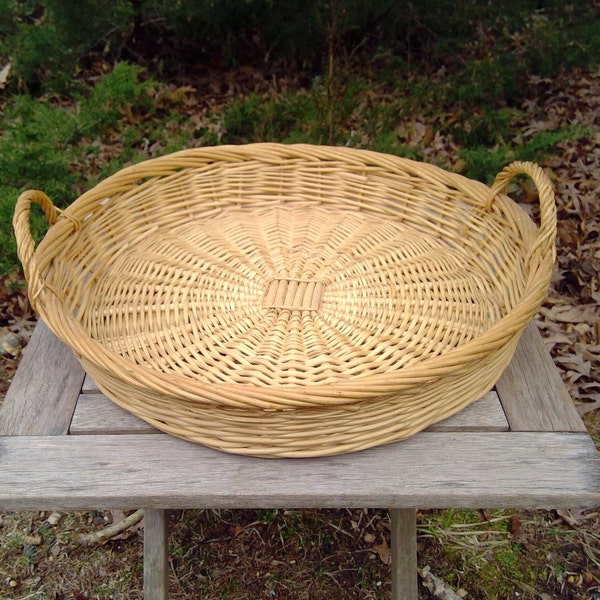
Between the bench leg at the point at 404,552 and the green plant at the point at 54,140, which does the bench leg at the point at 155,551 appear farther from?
the green plant at the point at 54,140

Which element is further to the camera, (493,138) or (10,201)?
(493,138)

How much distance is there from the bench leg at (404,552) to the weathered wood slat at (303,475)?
0.36 meters

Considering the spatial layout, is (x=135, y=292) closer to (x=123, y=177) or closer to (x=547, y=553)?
(x=123, y=177)

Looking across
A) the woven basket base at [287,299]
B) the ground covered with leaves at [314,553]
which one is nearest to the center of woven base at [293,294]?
the woven basket base at [287,299]

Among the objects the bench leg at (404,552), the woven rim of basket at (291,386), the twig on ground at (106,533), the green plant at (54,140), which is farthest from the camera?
the green plant at (54,140)

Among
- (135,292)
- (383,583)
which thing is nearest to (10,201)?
(135,292)

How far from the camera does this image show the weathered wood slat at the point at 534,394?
50.1 inches

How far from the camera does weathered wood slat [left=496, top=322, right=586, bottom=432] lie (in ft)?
4.17

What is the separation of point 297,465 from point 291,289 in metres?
0.52

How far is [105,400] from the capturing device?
133cm

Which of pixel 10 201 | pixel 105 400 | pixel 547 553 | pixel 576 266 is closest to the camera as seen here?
pixel 105 400

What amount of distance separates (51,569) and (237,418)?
106 cm

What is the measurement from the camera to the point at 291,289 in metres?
1.58

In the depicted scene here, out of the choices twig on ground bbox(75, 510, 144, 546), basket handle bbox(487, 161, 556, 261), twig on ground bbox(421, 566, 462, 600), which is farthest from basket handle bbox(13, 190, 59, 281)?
twig on ground bbox(421, 566, 462, 600)
